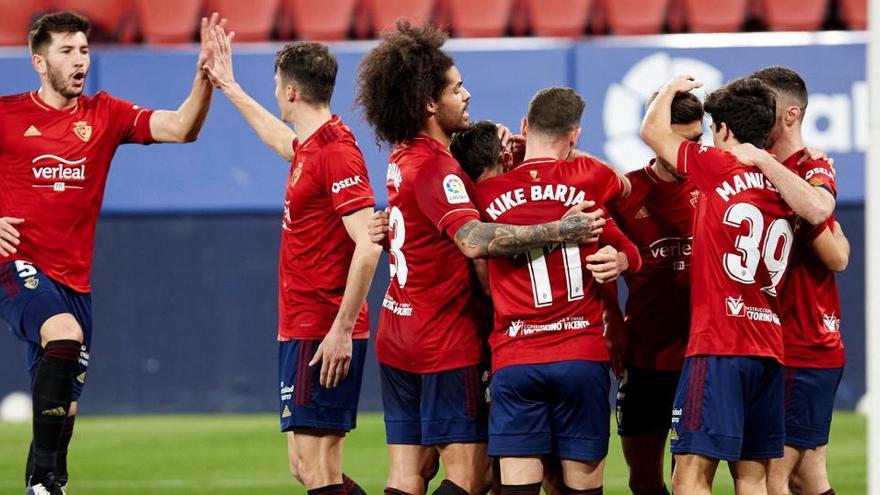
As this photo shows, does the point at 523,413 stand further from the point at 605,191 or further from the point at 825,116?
the point at 825,116

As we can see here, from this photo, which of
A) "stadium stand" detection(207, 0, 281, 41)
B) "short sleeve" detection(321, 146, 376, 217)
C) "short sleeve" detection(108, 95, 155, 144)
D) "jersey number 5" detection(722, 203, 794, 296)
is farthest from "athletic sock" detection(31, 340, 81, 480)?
"stadium stand" detection(207, 0, 281, 41)

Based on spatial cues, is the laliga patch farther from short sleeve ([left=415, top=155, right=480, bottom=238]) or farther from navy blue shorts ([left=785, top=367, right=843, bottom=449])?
navy blue shorts ([left=785, top=367, right=843, bottom=449])

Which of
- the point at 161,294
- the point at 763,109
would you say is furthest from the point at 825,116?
the point at 763,109

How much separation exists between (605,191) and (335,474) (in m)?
1.66

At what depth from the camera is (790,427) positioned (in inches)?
211

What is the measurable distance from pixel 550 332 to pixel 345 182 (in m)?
1.10

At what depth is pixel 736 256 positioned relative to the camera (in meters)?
4.85

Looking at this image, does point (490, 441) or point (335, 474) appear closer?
point (490, 441)

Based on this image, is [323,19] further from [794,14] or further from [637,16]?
[794,14]

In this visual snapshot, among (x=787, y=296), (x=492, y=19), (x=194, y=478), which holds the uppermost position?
(x=492, y=19)

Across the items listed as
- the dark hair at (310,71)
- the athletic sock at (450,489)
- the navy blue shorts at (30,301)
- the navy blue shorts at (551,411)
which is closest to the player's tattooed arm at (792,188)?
the navy blue shorts at (551,411)

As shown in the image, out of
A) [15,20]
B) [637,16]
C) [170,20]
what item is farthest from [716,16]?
[15,20]

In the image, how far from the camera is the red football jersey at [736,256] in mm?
4844

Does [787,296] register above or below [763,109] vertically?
below
